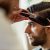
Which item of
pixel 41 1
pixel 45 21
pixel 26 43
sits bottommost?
pixel 26 43

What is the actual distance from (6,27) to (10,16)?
74mm

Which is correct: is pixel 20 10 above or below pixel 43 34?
above

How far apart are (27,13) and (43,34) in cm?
16

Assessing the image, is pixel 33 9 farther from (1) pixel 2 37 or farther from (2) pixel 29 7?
(1) pixel 2 37

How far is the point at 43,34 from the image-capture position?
0.81 m

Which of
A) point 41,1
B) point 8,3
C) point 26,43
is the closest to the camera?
point 8,3

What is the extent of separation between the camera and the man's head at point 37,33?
797mm

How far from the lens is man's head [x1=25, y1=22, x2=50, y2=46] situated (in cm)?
80

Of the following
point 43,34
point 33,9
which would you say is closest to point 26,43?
point 43,34

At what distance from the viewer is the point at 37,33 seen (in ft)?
2.64

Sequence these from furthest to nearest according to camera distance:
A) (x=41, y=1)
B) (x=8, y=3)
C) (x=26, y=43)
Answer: (x=41, y=1) < (x=26, y=43) < (x=8, y=3)

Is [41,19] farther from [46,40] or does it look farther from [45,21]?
[46,40]

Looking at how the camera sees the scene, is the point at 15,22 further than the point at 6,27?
Yes

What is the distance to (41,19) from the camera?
2.72 feet
